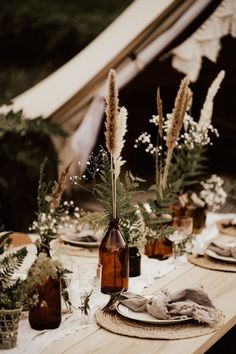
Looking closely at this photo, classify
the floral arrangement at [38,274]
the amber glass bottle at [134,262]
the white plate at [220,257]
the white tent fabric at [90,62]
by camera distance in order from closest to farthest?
the floral arrangement at [38,274], the amber glass bottle at [134,262], the white plate at [220,257], the white tent fabric at [90,62]

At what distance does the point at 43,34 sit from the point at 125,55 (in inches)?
49.8

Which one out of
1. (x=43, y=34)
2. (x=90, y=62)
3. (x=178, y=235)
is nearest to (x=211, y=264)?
(x=178, y=235)

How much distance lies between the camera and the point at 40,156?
4375mm

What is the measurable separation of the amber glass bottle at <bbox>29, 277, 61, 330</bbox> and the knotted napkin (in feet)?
0.64

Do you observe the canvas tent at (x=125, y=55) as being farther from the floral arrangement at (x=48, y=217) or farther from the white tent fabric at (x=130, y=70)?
the floral arrangement at (x=48, y=217)

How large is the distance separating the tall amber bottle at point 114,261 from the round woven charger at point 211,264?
1.30 ft

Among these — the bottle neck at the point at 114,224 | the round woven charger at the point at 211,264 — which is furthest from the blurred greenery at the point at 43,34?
the bottle neck at the point at 114,224

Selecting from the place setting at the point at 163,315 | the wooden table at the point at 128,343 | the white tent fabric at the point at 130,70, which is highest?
the white tent fabric at the point at 130,70

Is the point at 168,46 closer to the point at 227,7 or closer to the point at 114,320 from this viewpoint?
the point at 227,7

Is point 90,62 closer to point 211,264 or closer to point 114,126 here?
point 211,264

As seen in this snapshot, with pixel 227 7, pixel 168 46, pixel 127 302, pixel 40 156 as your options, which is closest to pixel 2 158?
pixel 40 156

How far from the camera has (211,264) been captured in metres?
2.44

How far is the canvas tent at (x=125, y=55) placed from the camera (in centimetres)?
401

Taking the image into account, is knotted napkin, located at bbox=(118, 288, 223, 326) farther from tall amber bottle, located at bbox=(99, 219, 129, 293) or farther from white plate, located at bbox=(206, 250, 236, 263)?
white plate, located at bbox=(206, 250, 236, 263)
